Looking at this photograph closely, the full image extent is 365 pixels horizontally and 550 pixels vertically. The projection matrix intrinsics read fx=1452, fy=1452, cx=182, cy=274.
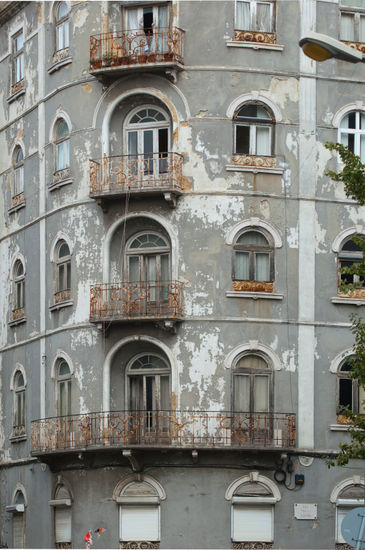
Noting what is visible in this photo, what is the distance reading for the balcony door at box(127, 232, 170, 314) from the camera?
4100 centimetres

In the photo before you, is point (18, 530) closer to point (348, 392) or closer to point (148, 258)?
point (148, 258)

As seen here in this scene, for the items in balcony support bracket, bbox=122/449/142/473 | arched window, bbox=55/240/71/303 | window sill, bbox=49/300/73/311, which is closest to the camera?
balcony support bracket, bbox=122/449/142/473

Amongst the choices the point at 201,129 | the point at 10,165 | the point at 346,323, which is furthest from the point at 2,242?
the point at 346,323

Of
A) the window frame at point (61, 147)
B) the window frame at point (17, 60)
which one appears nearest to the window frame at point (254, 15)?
the window frame at point (61, 147)

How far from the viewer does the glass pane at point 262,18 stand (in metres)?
42.1

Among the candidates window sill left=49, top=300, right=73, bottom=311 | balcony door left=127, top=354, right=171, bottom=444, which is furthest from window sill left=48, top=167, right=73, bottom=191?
balcony door left=127, top=354, right=171, bottom=444

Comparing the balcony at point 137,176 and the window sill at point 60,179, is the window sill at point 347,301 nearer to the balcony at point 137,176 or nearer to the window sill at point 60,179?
the balcony at point 137,176

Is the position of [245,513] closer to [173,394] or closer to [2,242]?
[173,394]

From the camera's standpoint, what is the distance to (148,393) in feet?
135

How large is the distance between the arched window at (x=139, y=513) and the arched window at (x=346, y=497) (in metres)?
4.99

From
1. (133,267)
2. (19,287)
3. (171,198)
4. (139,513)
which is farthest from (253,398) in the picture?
(19,287)

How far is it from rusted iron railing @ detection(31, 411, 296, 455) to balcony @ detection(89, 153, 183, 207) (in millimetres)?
6157

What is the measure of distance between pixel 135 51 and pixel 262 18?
3.89 m

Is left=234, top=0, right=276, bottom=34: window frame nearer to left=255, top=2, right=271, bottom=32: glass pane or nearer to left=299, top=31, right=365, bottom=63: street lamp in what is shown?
left=255, top=2, right=271, bottom=32: glass pane
